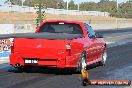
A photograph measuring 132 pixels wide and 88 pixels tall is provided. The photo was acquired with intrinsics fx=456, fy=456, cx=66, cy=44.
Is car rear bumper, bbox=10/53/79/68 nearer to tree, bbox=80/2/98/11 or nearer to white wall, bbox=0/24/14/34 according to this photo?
white wall, bbox=0/24/14/34

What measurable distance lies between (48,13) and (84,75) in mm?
92787

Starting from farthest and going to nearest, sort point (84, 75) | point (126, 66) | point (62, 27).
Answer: point (126, 66) → point (62, 27) → point (84, 75)

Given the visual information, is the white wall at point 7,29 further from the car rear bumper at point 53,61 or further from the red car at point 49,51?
the car rear bumper at point 53,61

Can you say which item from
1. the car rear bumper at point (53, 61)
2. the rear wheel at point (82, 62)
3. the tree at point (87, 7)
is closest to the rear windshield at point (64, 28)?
the rear wheel at point (82, 62)

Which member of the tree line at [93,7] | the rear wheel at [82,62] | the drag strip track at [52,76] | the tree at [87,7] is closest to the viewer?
the drag strip track at [52,76]

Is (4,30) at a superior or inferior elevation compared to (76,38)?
inferior

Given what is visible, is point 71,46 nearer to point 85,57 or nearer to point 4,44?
point 85,57

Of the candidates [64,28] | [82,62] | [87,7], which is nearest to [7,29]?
[64,28]

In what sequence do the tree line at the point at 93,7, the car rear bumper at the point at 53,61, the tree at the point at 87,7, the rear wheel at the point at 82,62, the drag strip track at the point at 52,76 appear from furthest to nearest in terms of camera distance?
the tree at the point at 87,7, the tree line at the point at 93,7, the rear wheel at the point at 82,62, the car rear bumper at the point at 53,61, the drag strip track at the point at 52,76

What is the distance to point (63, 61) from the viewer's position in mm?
13039

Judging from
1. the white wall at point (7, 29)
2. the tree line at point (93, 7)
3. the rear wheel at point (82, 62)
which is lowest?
the tree line at point (93, 7)

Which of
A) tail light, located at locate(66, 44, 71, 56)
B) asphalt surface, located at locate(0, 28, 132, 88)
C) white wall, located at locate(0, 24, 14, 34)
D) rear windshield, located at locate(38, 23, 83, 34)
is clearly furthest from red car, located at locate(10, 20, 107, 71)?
white wall, located at locate(0, 24, 14, 34)

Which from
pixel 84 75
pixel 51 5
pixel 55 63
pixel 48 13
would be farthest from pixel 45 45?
pixel 51 5

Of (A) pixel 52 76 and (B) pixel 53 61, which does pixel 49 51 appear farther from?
(A) pixel 52 76
